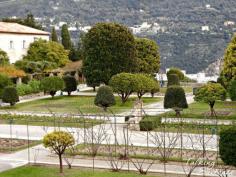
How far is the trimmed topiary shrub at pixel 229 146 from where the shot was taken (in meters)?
19.4

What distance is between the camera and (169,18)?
153m

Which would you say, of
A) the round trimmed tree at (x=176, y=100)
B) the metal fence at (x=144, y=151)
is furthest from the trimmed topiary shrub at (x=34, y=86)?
the metal fence at (x=144, y=151)

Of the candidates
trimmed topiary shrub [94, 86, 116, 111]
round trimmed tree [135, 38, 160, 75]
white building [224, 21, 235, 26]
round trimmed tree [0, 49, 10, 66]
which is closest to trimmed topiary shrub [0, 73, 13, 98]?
trimmed topiary shrub [94, 86, 116, 111]

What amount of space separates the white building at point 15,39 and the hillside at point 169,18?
3919cm

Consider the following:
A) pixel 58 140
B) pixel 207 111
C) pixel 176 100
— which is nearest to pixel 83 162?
pixel 58 140

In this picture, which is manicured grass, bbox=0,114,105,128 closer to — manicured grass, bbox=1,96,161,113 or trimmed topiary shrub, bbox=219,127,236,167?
manicured grass, bbox=1,96,161,113

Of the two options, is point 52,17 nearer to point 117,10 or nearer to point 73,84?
point 117,10

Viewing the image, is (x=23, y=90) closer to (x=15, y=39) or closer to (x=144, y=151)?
(x=15, y=39)

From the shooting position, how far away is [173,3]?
162m

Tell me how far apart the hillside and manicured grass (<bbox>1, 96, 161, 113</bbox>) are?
52725 mm

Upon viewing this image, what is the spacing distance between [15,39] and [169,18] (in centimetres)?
9147

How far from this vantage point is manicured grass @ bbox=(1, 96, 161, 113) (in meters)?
42.9

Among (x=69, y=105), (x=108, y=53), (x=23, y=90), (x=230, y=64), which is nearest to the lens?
(x=230, y=64)

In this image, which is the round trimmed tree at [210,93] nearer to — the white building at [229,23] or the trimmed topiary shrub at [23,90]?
the trimmed topiary shrub at [23,90]
